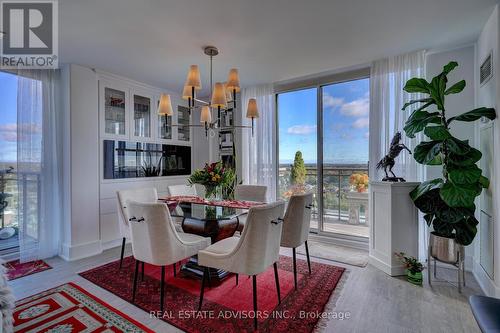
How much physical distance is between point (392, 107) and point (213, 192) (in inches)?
102

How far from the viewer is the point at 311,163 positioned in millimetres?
4066

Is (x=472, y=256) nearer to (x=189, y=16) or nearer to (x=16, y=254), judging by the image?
(x=189, y=16)

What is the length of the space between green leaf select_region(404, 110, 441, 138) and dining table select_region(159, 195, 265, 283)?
1853 millimetres

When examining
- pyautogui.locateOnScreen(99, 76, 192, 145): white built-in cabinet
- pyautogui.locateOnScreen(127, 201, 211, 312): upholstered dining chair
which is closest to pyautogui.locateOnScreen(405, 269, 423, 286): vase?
pyautogui.locateOnScreen(127, 201, 211, 312): upholstered dining chair

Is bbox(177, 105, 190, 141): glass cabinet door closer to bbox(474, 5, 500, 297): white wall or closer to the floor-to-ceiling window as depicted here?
the floor-to-ceiling window

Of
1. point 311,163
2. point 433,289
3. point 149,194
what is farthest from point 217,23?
point 433,289

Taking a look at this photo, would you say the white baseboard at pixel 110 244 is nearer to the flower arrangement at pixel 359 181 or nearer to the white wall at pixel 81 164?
the white wall at pixel 81 164

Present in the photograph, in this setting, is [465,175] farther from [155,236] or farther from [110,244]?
[110,244]

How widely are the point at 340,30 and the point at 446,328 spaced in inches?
109

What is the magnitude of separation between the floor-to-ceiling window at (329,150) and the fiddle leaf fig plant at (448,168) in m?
1.16

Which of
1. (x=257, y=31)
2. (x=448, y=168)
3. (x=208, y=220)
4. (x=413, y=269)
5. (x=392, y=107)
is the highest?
(x=257, y=31)

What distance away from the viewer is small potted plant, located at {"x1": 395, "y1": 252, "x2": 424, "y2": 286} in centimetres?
249

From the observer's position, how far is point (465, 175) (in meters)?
2.15

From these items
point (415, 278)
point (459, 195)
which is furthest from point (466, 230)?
point (415, 278)
